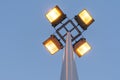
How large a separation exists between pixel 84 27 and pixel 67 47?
4.17 ft

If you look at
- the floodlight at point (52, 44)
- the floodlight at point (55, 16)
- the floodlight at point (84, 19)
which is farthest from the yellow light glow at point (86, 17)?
the floodlight at point (52, 44)

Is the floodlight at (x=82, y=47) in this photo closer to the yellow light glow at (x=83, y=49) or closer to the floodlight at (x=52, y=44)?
the yellow light glow at (x=83, y=49)

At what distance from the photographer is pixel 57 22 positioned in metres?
5.91

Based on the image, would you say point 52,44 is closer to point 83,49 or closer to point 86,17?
point 83,49

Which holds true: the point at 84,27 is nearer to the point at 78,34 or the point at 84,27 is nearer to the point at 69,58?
the point at 78,34

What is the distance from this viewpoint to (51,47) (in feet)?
18.6

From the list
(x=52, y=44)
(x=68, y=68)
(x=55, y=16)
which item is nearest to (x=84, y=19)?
(x=55, y=16)

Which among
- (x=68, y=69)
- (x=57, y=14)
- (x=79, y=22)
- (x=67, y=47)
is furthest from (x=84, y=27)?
(x=68, y=69)

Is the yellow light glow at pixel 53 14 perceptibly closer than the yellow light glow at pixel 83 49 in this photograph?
No

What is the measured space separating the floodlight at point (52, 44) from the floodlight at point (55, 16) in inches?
11.9

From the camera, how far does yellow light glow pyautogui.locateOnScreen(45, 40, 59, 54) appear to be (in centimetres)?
564

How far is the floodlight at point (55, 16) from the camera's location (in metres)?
5.84

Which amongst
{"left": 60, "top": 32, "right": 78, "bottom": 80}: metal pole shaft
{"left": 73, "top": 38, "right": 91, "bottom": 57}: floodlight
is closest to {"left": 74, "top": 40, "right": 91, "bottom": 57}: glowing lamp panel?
{"left": 73, "top": 38, "right": 91, "bottom": 57}: floodlight

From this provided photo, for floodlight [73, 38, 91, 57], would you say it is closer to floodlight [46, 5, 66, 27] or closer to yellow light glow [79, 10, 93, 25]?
yellow light glow [79, 10, 93, 25]
